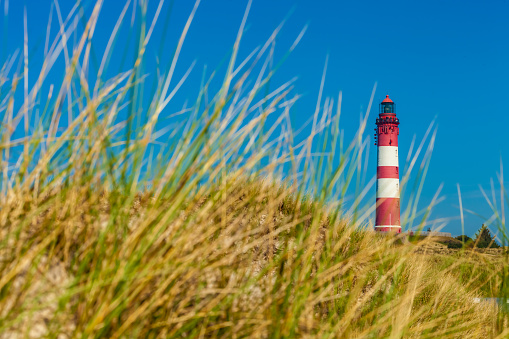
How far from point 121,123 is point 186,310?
1.99 ft

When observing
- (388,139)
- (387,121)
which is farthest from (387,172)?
(387,121)

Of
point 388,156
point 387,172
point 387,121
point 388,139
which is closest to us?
point 387,172

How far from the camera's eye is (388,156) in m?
21.7

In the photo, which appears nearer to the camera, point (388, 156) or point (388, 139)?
point (388, 156)

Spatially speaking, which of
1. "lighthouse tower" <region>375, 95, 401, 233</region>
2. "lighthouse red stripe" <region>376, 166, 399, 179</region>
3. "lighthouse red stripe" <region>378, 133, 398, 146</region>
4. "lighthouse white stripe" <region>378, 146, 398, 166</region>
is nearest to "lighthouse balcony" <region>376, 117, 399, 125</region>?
"lighthouse tower" <region>375, 95, 401, 233</region>

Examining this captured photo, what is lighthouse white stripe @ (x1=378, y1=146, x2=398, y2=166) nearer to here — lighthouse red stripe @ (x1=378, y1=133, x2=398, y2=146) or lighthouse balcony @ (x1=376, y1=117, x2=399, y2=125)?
lighthouse red stripe @ (x1=378, y1=133, x2=398, y2=146)

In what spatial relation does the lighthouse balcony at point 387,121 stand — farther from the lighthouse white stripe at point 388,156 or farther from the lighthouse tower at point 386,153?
the lighthouse white stripe at point 388,156

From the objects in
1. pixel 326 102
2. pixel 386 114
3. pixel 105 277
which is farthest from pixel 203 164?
pixel 386 114

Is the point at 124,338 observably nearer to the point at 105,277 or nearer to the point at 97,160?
the point at 105,277

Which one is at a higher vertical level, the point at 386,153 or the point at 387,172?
the point at 386,153

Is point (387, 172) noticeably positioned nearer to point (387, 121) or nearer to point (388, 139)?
point (388, 139)

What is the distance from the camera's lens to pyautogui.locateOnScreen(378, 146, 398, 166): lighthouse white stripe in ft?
70.1

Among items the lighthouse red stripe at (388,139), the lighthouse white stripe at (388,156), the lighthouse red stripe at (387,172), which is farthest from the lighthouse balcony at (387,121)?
the lighthouse red stripe at (387,172)

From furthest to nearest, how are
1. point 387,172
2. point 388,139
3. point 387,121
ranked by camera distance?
point 387,121, point 388,139, point 387,172
